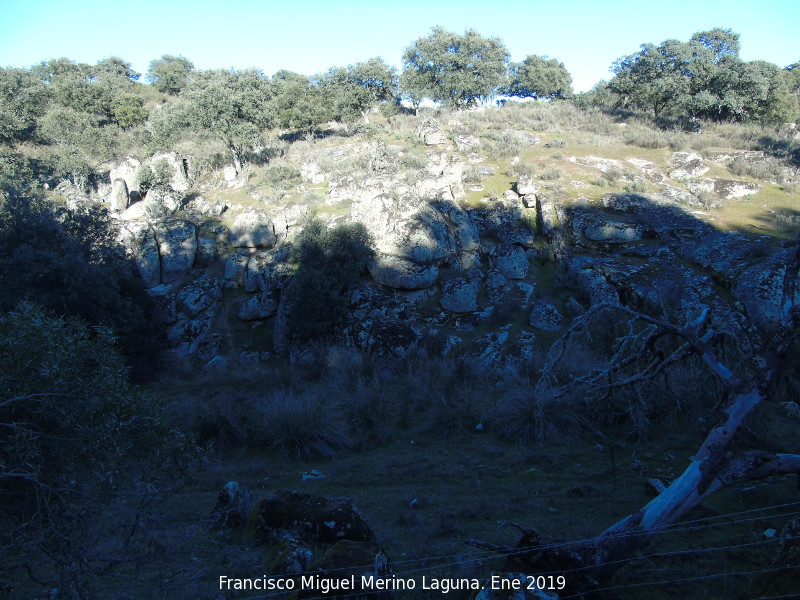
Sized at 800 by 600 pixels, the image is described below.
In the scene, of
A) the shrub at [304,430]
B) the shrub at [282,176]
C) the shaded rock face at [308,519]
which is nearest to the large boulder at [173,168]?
the shrub at [282,176]

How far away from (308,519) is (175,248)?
632 inches

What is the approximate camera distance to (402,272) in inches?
590

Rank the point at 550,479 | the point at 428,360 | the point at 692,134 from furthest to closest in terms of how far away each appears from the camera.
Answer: the point at 692,134 < the point at 428,360 < the point at 550,479

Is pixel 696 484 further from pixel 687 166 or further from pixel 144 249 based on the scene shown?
pixel 687 166

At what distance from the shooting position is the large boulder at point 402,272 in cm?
1495

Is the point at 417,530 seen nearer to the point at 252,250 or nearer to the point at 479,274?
the point at 479,274

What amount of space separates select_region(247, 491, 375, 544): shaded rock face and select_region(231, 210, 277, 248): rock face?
14.9 m

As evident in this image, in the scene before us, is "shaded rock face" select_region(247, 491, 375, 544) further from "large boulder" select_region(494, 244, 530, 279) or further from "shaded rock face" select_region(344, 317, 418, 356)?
"large boulder" select_region(494, 244, 530, 279)

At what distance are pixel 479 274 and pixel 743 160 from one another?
13.9 m

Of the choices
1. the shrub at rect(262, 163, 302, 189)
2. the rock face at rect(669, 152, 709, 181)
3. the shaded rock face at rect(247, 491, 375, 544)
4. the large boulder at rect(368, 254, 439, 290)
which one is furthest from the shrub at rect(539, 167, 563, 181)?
the shaded rock face at rect(247, 491, 375, 544)

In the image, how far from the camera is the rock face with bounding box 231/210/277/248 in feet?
60.0

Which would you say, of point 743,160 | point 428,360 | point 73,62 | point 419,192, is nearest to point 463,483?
point 428,360

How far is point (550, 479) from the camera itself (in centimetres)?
575

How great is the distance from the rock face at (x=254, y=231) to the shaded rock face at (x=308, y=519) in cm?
1485
